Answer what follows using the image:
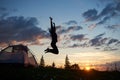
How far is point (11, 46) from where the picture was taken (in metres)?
23.7

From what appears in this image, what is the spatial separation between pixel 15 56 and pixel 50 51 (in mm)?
7193

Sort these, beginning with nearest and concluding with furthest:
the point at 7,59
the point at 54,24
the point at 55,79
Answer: the point at 55,79 < the point at 54,24 < the point at 7,59

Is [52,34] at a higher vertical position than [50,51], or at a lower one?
higher

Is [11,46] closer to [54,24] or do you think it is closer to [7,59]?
[7,59]

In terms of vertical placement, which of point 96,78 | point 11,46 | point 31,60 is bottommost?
point 96,78

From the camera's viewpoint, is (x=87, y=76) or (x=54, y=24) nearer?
(x=54, y=24)

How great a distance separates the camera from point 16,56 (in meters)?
22.3

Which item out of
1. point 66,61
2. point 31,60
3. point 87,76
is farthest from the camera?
point 66,61

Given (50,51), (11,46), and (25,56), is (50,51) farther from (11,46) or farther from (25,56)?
(11,46)

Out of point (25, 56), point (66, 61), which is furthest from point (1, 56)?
point (66, 61)

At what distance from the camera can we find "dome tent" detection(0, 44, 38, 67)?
72.5 ft

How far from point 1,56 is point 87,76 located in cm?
1050

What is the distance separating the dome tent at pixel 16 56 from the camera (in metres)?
22.1

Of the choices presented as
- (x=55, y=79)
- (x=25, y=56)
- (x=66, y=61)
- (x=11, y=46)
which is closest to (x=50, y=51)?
(x=55, y=79)
